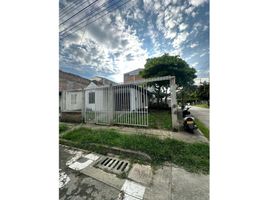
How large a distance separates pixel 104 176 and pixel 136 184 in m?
0.26

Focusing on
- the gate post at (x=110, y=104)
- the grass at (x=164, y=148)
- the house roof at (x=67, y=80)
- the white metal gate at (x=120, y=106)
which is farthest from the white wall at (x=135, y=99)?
the house roof at (x=67, y=80)

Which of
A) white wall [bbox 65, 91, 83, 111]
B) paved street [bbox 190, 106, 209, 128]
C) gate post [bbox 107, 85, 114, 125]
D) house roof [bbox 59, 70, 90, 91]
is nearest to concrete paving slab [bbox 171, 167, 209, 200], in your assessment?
paved street [bbox 190, 106, 209, 128]

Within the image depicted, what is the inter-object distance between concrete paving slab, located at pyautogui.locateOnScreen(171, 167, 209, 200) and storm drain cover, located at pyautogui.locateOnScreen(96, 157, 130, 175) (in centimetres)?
39

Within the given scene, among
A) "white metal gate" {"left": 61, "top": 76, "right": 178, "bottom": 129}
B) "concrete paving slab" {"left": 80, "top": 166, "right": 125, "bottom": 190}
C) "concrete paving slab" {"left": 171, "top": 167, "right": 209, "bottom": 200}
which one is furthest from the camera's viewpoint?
"white metal gate" {"left": 61, "top": 76, "right": 178, "bottom": 129}

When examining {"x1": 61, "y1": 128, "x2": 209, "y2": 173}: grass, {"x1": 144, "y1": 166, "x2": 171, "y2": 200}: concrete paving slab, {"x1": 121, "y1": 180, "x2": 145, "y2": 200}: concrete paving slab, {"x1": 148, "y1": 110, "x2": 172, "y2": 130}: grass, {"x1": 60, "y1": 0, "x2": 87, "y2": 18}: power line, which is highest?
{"x1": 60, "y1": 0, "x2": 87, "y2": 18}: power line

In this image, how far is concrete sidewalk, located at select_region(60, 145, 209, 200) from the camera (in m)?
0.63

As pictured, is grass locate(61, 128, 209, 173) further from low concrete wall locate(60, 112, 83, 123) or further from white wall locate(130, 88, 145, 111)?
low concrete wall locate(60, 112, 83, 123)

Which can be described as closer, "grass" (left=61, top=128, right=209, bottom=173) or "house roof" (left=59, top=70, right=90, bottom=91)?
"grass" (left=61, top=128, right=209, bottom=173)

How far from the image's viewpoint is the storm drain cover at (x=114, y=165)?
0.88m

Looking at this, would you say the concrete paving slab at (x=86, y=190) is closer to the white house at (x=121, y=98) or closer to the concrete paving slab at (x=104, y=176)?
the concrete paving slab at (x=104, y=176)

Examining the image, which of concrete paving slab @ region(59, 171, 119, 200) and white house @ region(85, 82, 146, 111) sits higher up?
white house @ region(85, 82, 146, 111)
